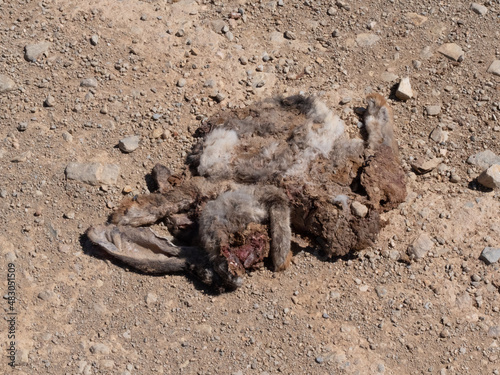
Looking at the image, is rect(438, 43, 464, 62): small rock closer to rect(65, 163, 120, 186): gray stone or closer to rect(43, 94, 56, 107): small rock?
rect(65, 163, 120, 186): gray stone

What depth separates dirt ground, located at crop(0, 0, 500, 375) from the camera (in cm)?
456

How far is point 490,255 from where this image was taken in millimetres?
4789

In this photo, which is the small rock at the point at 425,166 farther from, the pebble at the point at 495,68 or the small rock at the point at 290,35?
the small rock at the point at 290,35

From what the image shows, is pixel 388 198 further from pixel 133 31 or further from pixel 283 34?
pixel 133 31

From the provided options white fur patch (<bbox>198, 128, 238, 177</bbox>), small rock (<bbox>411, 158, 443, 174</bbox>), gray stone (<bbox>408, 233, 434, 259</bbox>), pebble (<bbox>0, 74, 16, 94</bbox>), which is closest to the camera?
gray stone (<bbox>408, 233, 434, 259</bbox>)

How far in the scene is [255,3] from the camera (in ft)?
20.4

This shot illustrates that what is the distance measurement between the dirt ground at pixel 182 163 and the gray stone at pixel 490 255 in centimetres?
7

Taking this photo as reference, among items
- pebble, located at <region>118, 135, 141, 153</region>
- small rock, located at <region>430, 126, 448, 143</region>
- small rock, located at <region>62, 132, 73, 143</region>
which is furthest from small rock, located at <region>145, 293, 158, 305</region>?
small rock, located at <region>430, 126, 448, 143</region>

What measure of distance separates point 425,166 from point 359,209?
3.62 feet

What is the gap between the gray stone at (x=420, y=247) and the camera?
485 centimetres

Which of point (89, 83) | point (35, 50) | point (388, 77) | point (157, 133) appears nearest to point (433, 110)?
point (388, 77)

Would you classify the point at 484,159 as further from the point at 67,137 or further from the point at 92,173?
the point at 67,137

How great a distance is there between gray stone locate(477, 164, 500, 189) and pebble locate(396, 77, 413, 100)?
1132mm

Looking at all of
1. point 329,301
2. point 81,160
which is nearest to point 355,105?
point 329,301
